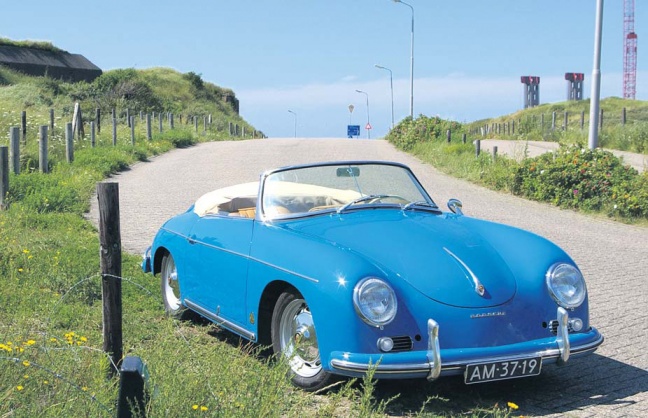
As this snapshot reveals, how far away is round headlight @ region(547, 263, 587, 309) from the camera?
520cm

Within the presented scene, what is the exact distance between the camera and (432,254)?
199 inches

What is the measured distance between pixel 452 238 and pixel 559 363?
3.24ft

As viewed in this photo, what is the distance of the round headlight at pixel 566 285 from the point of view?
205 inches

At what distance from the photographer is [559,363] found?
5.00 m

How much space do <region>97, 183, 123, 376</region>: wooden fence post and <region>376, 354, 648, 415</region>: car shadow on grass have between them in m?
1.60

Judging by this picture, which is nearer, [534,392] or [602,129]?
[534,392]

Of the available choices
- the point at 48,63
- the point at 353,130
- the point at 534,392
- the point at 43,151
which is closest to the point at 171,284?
the point at 534,392

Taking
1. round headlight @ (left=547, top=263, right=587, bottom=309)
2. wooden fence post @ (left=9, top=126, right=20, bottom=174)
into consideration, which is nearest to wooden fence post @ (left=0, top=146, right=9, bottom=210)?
wooden fence post @ (left=9, top=126, right=20, bottom=174)

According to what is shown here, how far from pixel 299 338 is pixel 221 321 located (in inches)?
50.5

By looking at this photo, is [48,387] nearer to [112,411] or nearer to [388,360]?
[112,411]

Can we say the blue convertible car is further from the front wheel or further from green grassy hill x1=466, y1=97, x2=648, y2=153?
green grassy hill x1=466, y1=97, x2=648, y2=153

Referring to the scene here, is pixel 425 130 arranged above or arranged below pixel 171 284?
above

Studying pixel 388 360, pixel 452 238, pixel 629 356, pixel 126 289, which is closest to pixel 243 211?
pixel 126 289

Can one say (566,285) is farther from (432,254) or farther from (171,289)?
(171,289)
